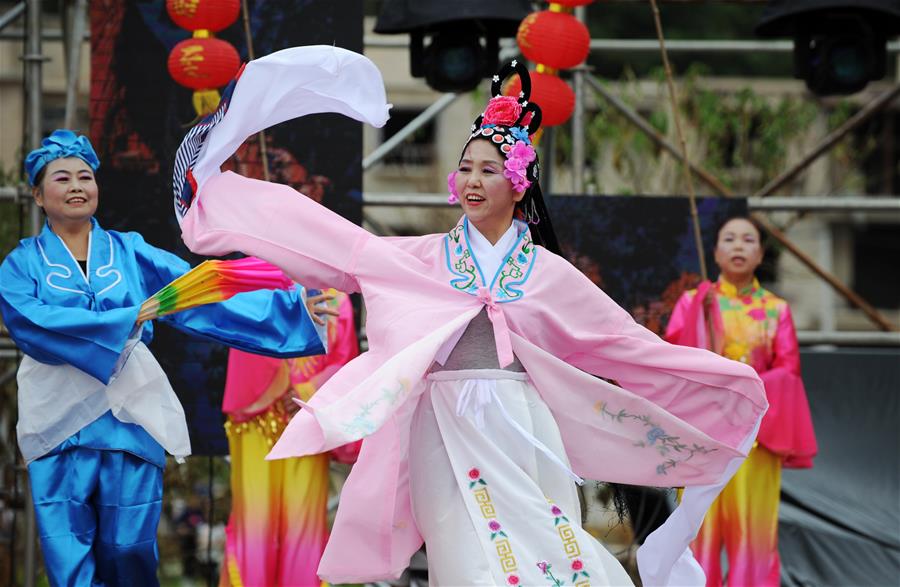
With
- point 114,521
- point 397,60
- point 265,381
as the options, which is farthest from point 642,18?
point 114,521

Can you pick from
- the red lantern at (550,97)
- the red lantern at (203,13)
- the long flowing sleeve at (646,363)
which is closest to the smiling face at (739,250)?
the red lantern at (550,97)

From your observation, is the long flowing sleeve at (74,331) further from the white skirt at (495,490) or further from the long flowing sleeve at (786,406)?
the long flowing sleeve at (786,406)

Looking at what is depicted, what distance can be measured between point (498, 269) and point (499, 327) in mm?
189

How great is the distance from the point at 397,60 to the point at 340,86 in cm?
1285

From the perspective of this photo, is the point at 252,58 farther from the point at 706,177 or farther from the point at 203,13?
the point at 706,177

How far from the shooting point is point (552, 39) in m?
6.02

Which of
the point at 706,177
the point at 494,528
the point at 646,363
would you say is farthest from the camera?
the point at 706,177

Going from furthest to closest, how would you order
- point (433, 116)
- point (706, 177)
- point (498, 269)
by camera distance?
point (706, 177), point (433, 116), point (498, 269)

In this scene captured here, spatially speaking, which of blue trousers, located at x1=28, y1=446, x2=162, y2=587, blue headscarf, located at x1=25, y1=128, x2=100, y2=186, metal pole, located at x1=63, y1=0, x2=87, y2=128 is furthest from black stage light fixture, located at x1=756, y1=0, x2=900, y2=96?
blue trousers, located at x1=28, y1=446, x2=162, y2=587

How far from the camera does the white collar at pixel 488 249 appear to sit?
168 inches

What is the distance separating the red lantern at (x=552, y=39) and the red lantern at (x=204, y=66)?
116cm

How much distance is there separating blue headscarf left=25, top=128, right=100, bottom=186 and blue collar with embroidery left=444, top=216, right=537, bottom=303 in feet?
4.60

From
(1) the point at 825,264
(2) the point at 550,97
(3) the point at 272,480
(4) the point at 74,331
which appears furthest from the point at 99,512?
(1) the point at 825,264

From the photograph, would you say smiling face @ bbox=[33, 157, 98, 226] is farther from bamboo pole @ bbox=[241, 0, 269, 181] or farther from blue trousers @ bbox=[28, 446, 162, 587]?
bamboo pole @ bbox=[241, 0, 269, 181]
